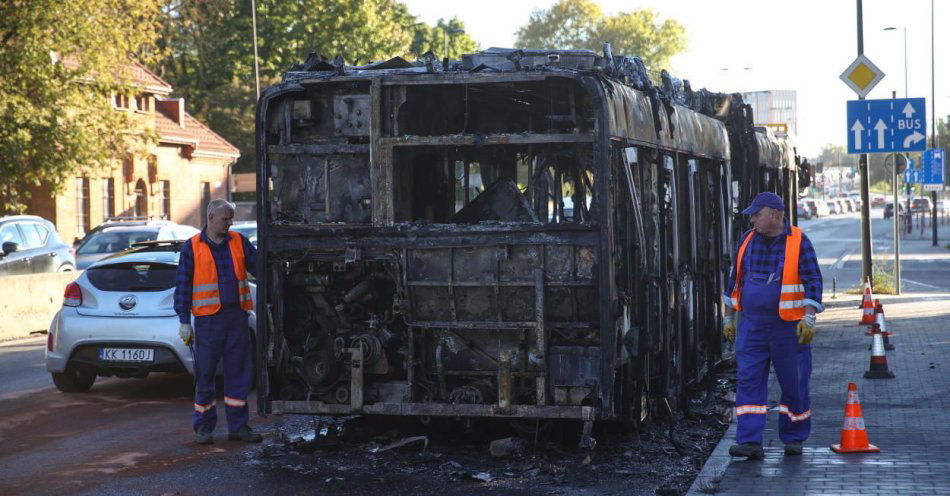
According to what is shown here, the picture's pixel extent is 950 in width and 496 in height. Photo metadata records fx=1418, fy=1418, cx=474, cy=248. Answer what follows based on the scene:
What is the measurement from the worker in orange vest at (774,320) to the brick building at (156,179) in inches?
1435

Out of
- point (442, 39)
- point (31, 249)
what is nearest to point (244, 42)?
point (442, 39)

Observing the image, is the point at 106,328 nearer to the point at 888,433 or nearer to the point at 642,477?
the point at 642,477

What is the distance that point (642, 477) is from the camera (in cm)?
873

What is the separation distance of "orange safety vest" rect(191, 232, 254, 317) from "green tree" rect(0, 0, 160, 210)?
80.8ft

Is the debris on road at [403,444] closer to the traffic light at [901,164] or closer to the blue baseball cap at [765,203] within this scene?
the blue baseball cap at [765,203]

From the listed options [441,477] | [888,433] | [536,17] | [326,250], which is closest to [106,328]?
[326,250]

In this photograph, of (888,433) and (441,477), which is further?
(888,433)

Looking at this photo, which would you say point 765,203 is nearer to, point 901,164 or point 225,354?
point 225,354

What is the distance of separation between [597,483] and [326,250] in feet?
7.97

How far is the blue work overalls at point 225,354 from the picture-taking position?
1008cm

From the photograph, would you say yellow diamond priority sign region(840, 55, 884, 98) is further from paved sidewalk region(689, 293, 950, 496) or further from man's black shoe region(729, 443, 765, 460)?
man's black shoe region(729, 443, 765, 460)

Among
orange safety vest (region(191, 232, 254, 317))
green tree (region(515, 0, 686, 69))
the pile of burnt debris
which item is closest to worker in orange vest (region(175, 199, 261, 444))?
orange safety vest (region(191, 232, 254, 317))

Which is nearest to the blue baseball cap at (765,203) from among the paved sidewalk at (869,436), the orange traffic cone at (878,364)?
the paved sidewalk at (869,436)

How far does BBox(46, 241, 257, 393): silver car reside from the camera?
12.3m
